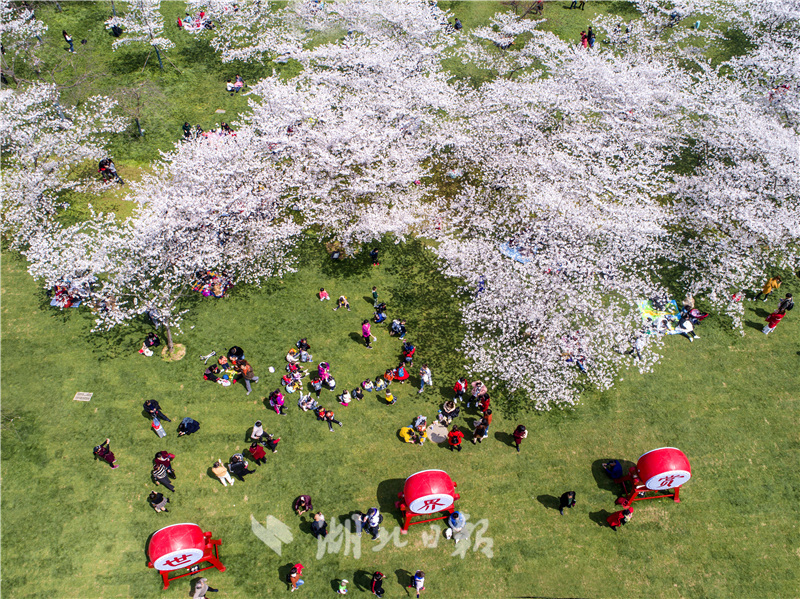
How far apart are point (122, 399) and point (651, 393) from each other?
2227cm

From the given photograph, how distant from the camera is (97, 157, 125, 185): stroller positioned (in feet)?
83.3

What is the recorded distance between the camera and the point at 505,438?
706 inches

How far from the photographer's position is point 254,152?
24.8 m

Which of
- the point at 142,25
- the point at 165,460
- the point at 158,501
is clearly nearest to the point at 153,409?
the point at 165,460

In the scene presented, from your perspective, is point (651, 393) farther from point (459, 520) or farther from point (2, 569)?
point (2, 569)

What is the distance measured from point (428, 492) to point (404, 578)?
328cm

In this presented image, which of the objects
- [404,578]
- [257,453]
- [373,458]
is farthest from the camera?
[373,458]

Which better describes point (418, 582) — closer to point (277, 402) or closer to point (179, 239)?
point (277, 402)

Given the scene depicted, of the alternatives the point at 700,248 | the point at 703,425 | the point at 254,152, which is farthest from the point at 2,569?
the point at 700,248

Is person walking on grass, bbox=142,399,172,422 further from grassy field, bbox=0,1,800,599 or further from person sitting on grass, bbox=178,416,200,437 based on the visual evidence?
person sitting on grass, bbox=178,416,200,437

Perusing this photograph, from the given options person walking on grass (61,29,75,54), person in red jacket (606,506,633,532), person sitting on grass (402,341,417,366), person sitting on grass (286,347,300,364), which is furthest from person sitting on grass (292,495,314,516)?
person walking on grass (61,29,75,54)

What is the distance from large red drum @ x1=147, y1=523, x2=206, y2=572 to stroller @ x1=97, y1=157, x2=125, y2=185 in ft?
67.2

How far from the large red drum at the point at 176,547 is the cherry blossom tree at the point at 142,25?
3336 cm

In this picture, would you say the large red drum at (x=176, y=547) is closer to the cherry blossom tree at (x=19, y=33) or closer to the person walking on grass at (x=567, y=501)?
the person walking on grass at (x=567, y=501)
